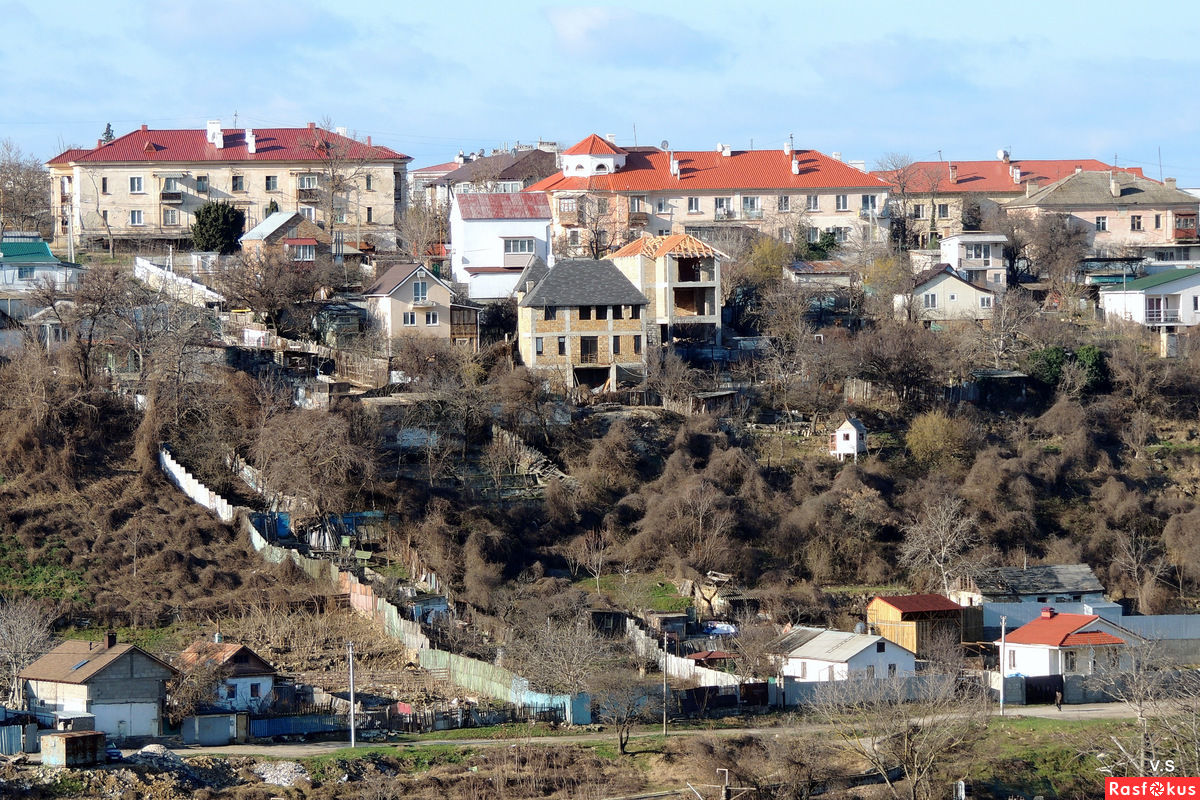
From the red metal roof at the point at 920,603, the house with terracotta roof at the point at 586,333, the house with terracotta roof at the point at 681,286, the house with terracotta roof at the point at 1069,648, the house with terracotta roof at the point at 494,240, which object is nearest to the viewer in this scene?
the house with terracotta roof at the point at 1069,648

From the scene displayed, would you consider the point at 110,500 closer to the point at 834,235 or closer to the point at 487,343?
the point at 487,343

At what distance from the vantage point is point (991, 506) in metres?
50.7

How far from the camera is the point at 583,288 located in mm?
58031

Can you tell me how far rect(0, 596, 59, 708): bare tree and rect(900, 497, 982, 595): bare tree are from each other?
2164 centimetres

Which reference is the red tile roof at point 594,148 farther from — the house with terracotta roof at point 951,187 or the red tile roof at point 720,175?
the house with terracotta roof at point 951,187

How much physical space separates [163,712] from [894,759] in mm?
14102

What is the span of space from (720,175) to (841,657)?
39211 mm

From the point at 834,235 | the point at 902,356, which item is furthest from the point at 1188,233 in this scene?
the point at 902,356

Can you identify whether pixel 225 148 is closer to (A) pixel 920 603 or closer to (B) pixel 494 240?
(B) pixel 494 240

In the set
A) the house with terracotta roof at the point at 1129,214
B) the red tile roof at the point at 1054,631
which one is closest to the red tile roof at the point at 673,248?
the red tile roof at the point at 1054,631

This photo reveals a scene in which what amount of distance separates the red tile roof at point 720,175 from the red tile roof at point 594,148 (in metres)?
0.81

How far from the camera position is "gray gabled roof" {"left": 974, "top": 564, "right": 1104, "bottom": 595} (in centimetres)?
4591

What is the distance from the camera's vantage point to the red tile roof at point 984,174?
8175 centimetres

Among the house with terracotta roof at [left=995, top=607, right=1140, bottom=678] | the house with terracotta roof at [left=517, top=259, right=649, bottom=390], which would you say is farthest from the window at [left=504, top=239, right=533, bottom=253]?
the house with terracotta roof at [left=995, top=607, right=1140, bottom=678]
